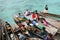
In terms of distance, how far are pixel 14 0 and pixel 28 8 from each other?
0.32 metres

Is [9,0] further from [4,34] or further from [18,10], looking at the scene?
[4,34]

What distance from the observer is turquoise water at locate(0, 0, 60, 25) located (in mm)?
4480

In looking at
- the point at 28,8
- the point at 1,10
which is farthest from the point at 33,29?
the point at 1,10

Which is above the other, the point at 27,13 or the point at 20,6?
the point at 20,6

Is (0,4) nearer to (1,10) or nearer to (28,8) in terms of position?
(1,10)

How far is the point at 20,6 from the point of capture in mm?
4617

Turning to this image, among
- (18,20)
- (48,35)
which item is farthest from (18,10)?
(48,35)

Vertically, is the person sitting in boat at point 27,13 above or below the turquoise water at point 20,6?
below

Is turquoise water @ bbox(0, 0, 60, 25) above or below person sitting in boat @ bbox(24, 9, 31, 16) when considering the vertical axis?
above

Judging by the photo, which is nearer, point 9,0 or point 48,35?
point 48,35

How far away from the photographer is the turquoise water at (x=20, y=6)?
4.48 m

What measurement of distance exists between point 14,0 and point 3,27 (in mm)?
574

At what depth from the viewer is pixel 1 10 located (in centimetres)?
464

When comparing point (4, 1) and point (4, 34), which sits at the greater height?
point (4, 1)
